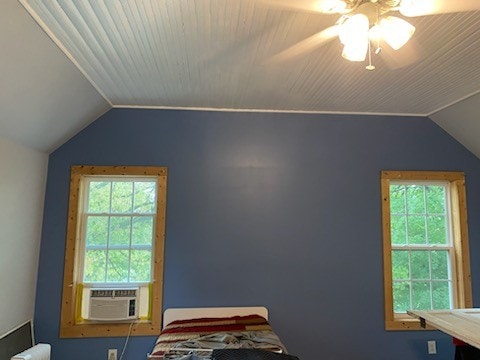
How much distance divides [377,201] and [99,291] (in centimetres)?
294

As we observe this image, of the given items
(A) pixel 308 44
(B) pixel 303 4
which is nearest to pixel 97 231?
(A) pixel 308 44

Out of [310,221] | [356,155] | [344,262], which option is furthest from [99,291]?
[356,155]

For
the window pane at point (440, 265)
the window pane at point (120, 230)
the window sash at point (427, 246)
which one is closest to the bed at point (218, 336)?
the window pane at point (120, 230)

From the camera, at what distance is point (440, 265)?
11.6 feet

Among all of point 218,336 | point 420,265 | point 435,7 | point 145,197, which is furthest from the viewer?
point 420,265

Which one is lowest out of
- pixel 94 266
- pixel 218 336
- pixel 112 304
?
pixel 218 336

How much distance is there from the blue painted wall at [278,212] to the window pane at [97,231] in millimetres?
Result: 244

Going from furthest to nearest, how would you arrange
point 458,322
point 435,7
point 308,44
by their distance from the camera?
point 458,322 → point 308,44 → point 435,7

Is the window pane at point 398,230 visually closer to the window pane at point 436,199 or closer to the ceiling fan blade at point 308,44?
the window pane at point 436,199

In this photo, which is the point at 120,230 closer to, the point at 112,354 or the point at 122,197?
the point at 122,197

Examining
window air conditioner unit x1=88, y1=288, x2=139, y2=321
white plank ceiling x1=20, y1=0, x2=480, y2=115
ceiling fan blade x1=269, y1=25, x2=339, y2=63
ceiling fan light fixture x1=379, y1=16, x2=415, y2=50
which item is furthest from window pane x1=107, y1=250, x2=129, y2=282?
ceiling fan light fixture x1=379, y1=16, x2=415, y2=50

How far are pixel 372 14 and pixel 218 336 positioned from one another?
2.52 metres

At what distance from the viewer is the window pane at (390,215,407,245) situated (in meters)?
3.52

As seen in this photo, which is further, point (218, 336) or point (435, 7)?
point (218, 336)
